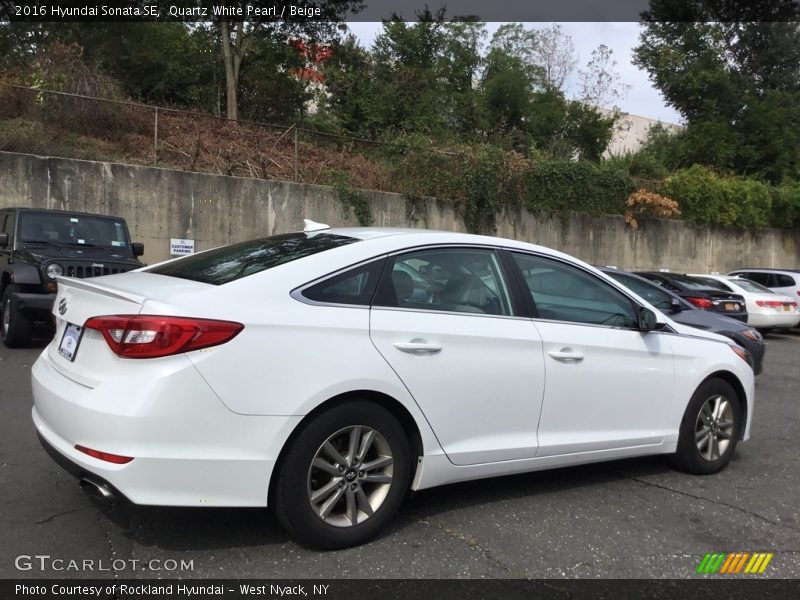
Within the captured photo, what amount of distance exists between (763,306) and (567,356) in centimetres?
1229

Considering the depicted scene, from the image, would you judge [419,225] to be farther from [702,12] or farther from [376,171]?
[702,12]

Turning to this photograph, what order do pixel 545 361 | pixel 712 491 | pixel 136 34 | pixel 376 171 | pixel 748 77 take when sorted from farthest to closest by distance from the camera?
pixel 748 77
pixel 136 34
pixel 376 171
pixel 712 491
pixel 545 361

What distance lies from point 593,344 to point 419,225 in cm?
1492

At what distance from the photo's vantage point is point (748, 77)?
102ft

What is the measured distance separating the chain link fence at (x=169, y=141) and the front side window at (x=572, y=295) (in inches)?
516

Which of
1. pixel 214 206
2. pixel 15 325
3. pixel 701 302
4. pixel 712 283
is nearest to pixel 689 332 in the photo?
pixel 701 302

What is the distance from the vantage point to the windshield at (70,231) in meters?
9.73

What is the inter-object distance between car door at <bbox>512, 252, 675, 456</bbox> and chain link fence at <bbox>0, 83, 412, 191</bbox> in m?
13.2

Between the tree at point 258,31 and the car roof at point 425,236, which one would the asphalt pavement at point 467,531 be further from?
the tree at point 258,31

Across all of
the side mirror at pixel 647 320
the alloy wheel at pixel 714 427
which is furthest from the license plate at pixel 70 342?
the alloy wheel at pixel 714 427

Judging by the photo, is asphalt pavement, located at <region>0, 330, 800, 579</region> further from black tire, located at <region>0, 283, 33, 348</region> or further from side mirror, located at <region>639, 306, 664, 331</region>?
black tire, located at <region>0, 283, 33, 348</region>

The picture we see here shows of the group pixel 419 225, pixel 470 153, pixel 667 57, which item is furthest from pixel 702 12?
pixel 419 225

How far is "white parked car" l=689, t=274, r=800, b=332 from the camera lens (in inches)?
569

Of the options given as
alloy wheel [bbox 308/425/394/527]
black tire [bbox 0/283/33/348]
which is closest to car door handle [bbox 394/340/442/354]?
alloy wheel [bbox 308/425/394/527]
